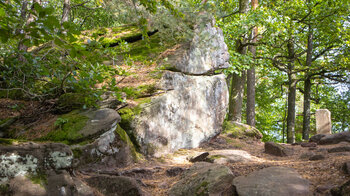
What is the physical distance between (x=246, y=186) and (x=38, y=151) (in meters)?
2.69

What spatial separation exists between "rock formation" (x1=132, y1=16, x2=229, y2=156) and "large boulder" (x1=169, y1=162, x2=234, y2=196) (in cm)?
233

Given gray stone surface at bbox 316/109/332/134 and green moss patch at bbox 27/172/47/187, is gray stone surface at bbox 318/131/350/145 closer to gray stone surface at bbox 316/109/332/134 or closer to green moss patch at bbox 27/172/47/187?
gray stone surface at bbox 316/109/332/134

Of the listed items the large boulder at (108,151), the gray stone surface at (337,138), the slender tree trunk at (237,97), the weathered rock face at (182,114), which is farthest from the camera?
the slender tree trunk at (237,97)

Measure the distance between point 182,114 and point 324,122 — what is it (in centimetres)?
863

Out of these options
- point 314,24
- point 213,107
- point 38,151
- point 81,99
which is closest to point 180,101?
point 213,107

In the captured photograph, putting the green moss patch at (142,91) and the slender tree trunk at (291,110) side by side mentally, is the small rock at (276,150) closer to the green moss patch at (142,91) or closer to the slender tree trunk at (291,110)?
the green moss patch at (142,91)

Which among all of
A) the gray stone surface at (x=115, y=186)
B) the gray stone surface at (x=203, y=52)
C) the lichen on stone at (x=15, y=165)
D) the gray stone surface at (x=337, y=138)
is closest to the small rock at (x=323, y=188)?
the gray stone surface at (x=115, y=186)

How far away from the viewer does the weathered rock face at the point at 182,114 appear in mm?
6266

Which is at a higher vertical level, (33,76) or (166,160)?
(33,76)

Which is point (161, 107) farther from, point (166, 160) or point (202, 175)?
point (202, 175)

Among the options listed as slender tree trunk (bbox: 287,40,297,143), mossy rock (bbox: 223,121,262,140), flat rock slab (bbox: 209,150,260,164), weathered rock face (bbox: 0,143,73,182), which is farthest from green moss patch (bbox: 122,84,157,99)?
slender tree trunk (bbox: 287,40,297,143)

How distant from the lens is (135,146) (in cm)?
596

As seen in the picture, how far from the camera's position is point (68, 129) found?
187 inches

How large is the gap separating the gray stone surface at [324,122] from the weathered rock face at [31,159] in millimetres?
12424
